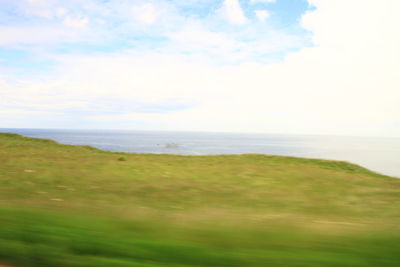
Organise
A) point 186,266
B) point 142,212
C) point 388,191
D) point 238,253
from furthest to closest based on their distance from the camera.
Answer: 1. point 388,191
2. point 142,212
3. point 238,253
4. point 186,266

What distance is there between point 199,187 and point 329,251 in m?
5.18

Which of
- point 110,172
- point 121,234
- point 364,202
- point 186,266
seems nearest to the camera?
point 186,266

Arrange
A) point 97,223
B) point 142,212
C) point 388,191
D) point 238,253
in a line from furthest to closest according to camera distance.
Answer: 1. point 388,191
2. point 142,212
3. point 97,223
4. point 238,253

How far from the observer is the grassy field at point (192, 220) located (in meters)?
3.13

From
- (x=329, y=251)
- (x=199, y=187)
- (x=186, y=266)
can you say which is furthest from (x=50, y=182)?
(x=329, y=251)

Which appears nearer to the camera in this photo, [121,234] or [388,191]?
[121,234]

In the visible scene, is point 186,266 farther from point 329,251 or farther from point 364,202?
point 364,202

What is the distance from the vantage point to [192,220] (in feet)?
15.5

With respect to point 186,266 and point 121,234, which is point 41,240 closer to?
point 121,234

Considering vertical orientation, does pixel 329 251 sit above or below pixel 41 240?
above

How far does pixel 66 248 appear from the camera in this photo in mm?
3330

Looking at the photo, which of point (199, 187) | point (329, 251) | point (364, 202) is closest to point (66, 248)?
point (329, 251)

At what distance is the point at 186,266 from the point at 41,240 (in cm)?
190

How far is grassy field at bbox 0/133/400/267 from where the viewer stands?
10.3 ft
